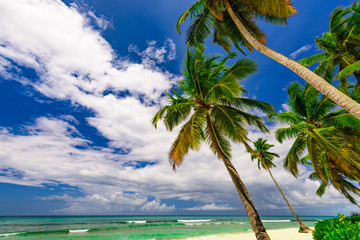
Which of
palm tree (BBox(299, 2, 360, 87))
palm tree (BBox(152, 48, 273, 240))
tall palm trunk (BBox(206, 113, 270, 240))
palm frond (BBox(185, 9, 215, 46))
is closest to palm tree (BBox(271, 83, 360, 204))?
palm tree (BBox(299, 2, 360, 87))

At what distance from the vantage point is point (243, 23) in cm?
800

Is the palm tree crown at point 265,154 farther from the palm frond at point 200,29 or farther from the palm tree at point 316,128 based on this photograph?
the palm frond at point 200,29

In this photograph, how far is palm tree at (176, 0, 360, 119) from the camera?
488 centimetres

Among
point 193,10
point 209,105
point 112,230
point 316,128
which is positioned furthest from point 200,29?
point 112,230

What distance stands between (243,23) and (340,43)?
6593mm

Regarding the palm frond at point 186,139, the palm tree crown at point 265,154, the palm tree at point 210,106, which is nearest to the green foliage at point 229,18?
the palm tree at point 210,106

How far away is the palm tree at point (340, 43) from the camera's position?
8.98m

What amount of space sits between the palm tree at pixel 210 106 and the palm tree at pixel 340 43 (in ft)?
17.1

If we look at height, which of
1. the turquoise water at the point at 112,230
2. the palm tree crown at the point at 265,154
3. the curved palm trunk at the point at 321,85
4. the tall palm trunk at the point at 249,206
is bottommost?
the turquoise water at the point at 112,230

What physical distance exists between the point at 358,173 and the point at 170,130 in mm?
9332

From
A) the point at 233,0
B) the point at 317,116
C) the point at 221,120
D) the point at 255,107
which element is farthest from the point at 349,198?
the point at 233,0

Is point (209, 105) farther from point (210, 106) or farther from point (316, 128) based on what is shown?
point (316, 128)

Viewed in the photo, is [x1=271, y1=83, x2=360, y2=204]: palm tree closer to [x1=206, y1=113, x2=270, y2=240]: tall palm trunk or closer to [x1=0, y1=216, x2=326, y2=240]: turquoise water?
[x1=206, y1=113, x2=270, y2=240]: tall palm trunk

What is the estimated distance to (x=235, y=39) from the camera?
8.88 meters
